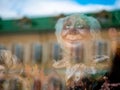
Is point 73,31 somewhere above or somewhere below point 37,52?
above

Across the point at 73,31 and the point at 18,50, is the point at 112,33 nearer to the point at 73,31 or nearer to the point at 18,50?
the point at 73,31

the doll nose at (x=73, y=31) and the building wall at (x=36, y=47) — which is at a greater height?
the doll nose at (x=73, y=31)

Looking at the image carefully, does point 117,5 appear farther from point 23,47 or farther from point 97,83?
point 23,47

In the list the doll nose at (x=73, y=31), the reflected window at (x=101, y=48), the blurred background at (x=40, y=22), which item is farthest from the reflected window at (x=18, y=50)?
the reflected window at (x=101, y=48)

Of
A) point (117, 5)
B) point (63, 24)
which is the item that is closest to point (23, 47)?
point (63, 24)

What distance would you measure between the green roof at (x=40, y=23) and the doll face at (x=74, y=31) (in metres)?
0.07

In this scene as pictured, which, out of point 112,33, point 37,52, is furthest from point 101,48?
point 37,52

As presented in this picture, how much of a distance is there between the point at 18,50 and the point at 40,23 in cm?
21

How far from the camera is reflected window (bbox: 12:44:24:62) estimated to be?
6.70ft

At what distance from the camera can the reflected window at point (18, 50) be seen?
2.04 meters

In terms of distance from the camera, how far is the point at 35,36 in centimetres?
204

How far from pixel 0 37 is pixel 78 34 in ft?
1.60

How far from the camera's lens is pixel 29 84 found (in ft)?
6.62

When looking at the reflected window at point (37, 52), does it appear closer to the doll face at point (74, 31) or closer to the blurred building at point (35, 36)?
the blurred building at point (35, 36)
